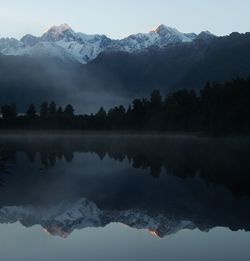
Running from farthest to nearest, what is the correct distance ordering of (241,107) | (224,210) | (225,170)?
1. (241,107)
2. (225,170)
3. (224,210)

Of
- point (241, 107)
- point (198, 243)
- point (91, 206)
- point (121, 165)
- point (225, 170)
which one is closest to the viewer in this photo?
point (198, 243)

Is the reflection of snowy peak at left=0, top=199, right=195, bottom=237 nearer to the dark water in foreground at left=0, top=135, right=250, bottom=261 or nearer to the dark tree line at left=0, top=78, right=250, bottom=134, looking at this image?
the dark water in foreground at left=0, top=135, right=250, bottom=261

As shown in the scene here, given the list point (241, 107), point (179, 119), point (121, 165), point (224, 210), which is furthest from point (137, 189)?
point (179, 119)

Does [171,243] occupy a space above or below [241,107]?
below

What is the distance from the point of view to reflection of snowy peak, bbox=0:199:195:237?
2928 cm

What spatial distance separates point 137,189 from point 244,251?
2138 centimetres

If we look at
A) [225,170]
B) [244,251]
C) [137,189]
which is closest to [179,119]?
[225,170]

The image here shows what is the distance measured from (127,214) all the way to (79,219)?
10.7ft

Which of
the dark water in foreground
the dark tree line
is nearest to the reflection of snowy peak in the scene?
the dark water in foreground

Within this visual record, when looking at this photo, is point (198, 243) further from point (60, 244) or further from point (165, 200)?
point (165, 200)

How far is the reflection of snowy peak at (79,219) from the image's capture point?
2928 cm

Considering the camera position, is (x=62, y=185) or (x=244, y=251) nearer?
(x=244, y=251)

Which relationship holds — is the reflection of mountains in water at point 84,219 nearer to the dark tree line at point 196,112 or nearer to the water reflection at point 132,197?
the water reflection at point 132,197

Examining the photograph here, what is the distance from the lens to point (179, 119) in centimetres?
16188
